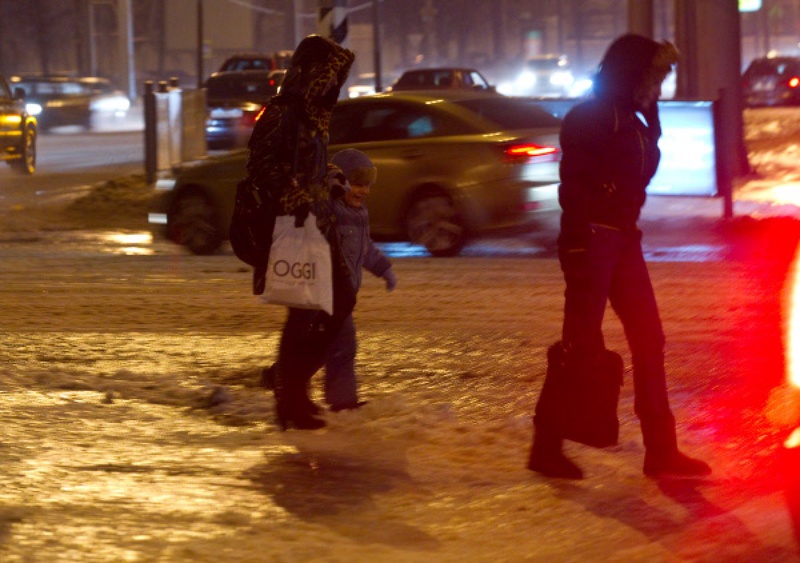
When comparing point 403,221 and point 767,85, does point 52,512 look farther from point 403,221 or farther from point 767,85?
point 767,85

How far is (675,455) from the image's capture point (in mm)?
5887

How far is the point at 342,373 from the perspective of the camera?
7.10 metres

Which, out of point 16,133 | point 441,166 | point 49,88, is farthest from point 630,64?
point 49,88

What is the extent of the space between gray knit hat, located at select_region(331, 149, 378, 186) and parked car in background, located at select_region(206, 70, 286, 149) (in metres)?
19.7

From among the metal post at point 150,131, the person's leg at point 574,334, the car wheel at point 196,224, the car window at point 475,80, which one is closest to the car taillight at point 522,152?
the car wheel at point 196,224

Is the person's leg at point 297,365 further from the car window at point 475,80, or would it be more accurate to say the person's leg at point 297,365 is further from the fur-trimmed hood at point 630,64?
the car window at point 475,80

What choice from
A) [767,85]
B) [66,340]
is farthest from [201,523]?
[767,85]

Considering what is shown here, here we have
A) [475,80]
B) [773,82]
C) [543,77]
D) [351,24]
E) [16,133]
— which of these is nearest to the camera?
[16,133]

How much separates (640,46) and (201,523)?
2530mm

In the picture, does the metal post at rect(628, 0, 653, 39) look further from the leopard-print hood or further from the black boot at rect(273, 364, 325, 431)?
the black boot at rect(273, 364, 325, 431)

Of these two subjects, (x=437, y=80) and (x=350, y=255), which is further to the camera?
(x=437, y=80)

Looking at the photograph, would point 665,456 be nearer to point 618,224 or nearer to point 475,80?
point 618,224

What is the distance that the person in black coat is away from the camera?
5.75 metres

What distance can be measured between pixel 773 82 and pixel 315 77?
119 ft
